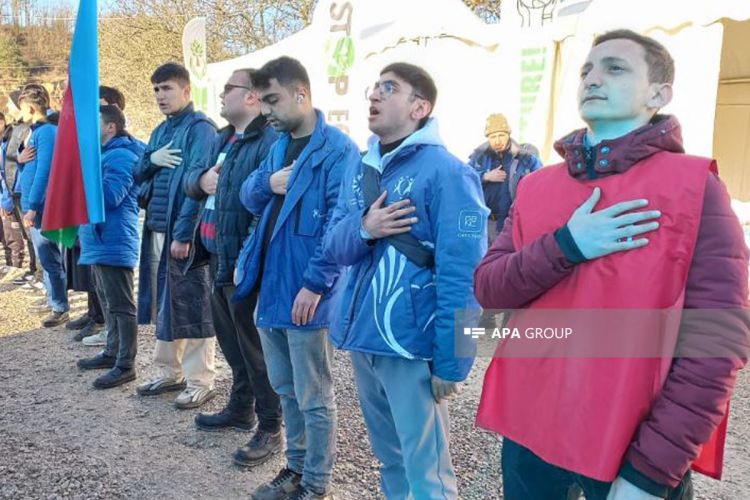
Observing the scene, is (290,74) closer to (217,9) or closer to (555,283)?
(555,283)

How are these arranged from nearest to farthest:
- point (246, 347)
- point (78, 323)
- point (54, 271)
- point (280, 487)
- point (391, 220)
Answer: point (391, 220)
point (280, 487)
point (246, 347)
point (78, 323)
point (54, 271)

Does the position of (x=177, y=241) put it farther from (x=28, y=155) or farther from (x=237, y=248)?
(x=28, y=155)

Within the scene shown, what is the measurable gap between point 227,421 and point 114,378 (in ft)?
3.78

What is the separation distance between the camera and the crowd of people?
1.23 meters

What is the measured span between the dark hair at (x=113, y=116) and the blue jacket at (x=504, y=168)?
9.73 feet

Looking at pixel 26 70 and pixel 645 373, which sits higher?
pixel 26 70

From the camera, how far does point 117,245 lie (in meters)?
4.00

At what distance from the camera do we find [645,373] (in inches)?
Result: 49.1

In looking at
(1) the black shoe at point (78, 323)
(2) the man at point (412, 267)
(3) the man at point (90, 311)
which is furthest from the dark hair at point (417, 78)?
(1) the black shoe at point (78, 323)

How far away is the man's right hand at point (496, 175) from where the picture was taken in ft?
17.0

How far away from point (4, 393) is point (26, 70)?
34.1 meters

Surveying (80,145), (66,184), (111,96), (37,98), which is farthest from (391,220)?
(37,98)

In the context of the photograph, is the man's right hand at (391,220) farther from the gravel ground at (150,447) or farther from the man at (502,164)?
the man at (502,164)

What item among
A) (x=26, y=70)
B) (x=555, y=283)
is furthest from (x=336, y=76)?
(x=26, y=70)
